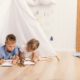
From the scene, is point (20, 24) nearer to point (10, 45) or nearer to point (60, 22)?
point (10, 45)

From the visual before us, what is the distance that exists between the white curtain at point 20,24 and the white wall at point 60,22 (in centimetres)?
112

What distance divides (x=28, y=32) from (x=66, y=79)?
1314mm

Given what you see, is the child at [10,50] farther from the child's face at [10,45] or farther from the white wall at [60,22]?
the white wall at [60,22]

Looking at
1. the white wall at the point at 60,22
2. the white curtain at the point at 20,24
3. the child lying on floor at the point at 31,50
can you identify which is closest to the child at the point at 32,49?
the child lying on floor at the point at 31,50

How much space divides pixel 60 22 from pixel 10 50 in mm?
1833

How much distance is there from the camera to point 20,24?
2.89m

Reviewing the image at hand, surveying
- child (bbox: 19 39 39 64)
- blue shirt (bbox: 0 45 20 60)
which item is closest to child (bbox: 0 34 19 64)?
blue shirt (bbox: 0 45 20 60)

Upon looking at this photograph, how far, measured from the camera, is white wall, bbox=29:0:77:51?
401 centimetres

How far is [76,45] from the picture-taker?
4.07 meters

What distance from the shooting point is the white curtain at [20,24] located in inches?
113

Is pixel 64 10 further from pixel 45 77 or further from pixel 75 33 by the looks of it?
pixel 45 77

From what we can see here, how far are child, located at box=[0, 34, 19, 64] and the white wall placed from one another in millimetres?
1692

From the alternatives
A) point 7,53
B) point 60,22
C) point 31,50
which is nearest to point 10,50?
point 7,53

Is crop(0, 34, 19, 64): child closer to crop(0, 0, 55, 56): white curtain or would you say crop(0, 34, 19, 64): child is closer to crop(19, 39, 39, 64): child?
crop(19, 39, 39, 64): child
